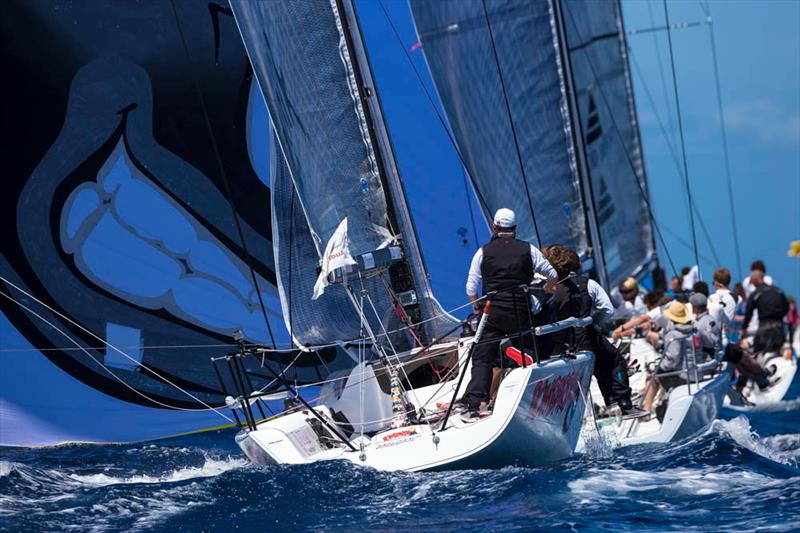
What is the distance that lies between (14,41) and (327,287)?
2.73 metres

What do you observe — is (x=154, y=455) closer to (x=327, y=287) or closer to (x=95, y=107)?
(x=327, y=287)

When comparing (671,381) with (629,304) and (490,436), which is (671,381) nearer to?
(629,304)

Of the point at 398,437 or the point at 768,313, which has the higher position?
the point at 398,437

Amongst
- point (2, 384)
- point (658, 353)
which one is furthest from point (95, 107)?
point (658, 353)

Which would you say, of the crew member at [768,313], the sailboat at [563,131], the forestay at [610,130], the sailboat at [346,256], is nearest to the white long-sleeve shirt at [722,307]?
the sailboat at [563,131]

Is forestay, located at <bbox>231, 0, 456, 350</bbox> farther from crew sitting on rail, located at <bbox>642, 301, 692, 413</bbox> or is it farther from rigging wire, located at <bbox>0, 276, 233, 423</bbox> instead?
crew sitting on rail, located at <bbox>642, 301, 692, 413</bbox>

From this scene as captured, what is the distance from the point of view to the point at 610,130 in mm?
14844

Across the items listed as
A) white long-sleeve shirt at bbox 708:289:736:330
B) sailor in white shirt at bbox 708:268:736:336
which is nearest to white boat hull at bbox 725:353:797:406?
sailor in white shirt at bbox 708:268:736:336

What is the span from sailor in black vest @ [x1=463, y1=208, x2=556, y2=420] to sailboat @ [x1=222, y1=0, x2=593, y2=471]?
0.38 feet

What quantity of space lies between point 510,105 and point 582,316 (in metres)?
4.36

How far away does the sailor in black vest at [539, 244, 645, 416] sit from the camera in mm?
7133

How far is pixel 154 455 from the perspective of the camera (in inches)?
A: 331

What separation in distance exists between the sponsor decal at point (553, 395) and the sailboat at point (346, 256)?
0.10 ft

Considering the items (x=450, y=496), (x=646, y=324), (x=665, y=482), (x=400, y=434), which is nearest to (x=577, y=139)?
(x=646, y=324)
